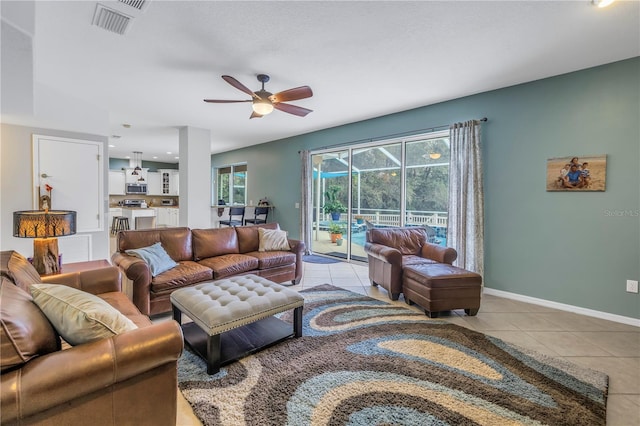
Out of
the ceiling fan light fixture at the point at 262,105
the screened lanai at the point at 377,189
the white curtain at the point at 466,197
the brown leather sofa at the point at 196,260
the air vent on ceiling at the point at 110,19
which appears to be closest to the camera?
the air vent on ceiling at the point at 110,19

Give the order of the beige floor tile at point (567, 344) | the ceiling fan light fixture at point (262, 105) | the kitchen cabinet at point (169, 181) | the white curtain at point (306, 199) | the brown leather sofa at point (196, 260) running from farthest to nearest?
the kitchen cabinet at point (169, 181) < the white curtain at point (306, 199) < the ceiling fan light fixture at point (262, 105) < the brown leather sofa at point (196, 260) < the beige floor tile at point (567, 344)

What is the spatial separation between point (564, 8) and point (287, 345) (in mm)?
3527

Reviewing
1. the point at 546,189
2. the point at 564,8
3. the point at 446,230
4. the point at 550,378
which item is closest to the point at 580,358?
the point at 550,378

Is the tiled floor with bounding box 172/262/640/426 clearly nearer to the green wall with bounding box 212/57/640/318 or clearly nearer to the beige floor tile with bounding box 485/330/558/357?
the beige floor tile with bounding box 485/330/558/357

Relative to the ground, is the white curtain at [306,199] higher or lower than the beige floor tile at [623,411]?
higher

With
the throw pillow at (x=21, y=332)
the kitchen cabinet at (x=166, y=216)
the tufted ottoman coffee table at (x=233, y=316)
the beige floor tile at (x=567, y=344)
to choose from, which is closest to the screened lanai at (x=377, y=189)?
the beige floor tile at (x=567, y=344)

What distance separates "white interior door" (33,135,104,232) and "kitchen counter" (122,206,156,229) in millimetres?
3836

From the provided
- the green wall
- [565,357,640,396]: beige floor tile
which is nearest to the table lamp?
[565,357,640,396]: beige floor tile

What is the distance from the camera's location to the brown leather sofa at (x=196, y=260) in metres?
2.73

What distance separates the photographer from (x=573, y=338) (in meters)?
2.64

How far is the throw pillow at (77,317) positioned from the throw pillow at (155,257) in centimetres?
153

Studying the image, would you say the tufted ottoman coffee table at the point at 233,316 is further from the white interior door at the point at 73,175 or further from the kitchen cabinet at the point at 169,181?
the kitchen cabinet at the point at 169,181

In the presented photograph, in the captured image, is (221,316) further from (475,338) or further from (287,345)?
(475,338)

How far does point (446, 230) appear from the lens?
4.45m
